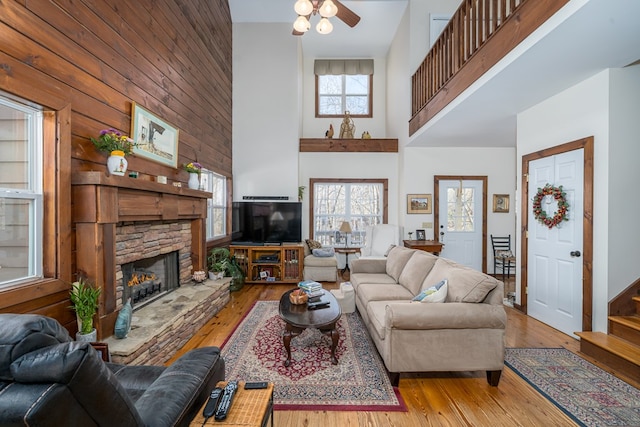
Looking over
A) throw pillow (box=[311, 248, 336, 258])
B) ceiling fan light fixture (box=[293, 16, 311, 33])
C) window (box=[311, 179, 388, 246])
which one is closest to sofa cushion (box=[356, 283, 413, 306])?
throw pillow (box=[311, 248, 336, 258])

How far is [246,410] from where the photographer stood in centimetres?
124

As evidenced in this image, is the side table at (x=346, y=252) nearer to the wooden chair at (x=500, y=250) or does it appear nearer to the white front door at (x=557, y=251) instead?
the wooden chair at (x=500, y=250)

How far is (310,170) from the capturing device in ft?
21.2

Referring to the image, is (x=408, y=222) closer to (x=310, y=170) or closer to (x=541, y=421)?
(x=310, y=170)

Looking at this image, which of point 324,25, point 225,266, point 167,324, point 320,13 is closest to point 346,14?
point 324,25

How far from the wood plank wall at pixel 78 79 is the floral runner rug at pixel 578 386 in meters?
3.55

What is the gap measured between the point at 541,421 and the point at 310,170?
5.33m

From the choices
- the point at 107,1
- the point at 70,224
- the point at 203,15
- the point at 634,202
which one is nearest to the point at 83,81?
the point at 107,1

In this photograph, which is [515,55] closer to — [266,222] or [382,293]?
[382,293]

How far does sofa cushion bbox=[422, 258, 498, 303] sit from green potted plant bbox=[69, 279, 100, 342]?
A: 8.82 feet

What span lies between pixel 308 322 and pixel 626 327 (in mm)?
2893

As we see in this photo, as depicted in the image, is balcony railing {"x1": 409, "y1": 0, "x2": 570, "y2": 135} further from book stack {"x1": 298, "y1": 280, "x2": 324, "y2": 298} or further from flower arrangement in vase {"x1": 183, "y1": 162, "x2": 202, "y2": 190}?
flower arrangement in vase {"x1": 183, "y1": 162, "x2": 202, "y2": 190}

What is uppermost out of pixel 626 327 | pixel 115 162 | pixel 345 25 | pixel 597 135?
pixel 345 25

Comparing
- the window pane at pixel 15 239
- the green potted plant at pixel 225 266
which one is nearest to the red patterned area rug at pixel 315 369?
the green potted plant at pixel 225 266
